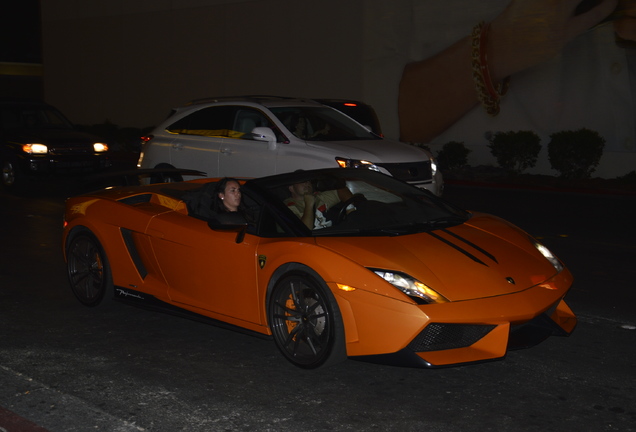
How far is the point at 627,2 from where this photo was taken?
1883 cm

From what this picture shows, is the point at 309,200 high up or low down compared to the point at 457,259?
up

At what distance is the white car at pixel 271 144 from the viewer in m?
11.9

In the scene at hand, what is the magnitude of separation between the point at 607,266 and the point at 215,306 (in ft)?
16.4

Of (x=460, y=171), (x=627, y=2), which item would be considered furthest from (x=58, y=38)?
(x=627, y=2)

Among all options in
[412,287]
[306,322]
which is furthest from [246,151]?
[412,287]

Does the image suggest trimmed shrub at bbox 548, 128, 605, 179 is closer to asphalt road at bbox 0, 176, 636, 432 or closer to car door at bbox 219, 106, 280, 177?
car door at bbox 219, 106, 280, 177

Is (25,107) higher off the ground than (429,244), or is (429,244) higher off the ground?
(25,107)

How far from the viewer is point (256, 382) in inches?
229

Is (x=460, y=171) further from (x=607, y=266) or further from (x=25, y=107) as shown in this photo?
(x=607, y=266)

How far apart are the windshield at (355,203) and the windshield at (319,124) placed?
5167mm

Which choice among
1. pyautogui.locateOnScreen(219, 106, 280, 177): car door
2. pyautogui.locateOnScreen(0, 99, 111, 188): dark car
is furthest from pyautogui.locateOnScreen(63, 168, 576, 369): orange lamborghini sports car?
pyautogui.locateOnScreen(0, 99, 111, 188): dark car

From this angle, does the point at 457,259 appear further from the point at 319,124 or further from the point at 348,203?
the point at 319,124

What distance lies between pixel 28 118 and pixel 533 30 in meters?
10.8

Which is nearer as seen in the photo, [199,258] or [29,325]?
[199,258]
